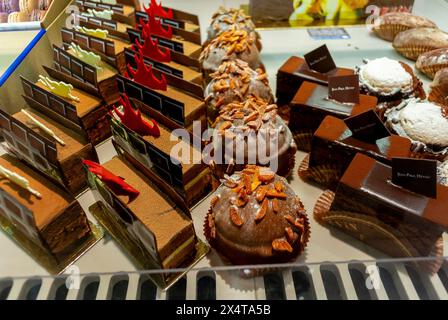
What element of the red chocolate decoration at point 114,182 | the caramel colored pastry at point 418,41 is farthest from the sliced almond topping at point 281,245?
the caramel colored pastry at point 418,41

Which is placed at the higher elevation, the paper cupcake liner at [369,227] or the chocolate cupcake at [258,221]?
the chocolate cupcake at [258,221]

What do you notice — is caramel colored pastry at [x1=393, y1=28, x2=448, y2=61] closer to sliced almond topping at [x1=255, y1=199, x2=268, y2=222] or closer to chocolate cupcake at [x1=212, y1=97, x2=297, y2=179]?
chocolate cupcake at [x1=212, y1=97, x2=297, y2=179]

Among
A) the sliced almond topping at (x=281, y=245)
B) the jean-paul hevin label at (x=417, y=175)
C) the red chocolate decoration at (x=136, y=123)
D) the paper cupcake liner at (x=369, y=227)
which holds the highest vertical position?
the red chocolate decoration at (x=136, y=123)

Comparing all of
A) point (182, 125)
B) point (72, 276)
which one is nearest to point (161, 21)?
point (182, 125)

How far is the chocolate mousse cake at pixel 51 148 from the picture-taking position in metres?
1.90

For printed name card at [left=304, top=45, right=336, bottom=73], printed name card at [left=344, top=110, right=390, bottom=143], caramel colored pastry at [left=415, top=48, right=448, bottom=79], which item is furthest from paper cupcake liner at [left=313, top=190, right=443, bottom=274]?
caramel colored pastry at [left=415, top=48, right=448, bottom=79]

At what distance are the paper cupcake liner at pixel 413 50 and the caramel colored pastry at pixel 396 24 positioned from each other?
21 centimetres

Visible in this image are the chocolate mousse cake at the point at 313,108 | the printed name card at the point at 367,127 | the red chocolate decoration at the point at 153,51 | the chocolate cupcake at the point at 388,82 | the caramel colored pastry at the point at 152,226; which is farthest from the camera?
the red chocolate decoration at the point at 153,51

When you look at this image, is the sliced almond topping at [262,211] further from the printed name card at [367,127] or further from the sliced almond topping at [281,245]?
the printed name card at [367,127]

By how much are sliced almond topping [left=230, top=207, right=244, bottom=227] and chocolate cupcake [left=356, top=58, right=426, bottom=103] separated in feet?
4.68

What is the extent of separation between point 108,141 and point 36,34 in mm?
996

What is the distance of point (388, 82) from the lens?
8.13ft

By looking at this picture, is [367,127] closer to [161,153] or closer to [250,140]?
[250,140]

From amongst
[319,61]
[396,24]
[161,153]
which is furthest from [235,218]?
[396,24]
